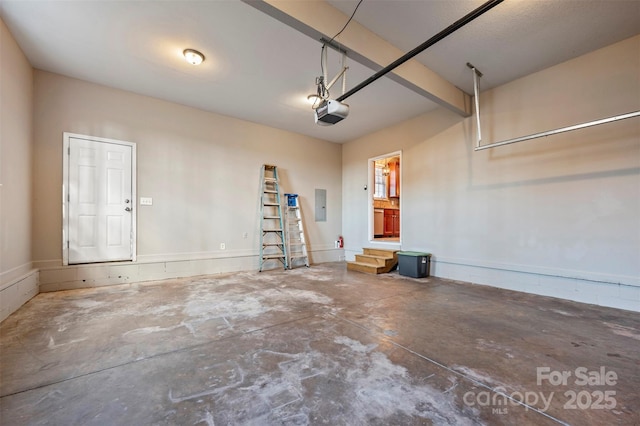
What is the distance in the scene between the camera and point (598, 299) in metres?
3.20

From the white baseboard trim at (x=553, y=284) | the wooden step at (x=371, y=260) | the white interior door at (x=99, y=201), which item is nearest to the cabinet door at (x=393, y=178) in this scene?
the wooden step at (x=371, y=260)

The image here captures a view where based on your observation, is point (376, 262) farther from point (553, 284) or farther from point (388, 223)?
point (388, 223)

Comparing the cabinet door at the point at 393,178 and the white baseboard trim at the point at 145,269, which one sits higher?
the cabinet door at the point at 393,178

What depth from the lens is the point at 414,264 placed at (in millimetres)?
4762

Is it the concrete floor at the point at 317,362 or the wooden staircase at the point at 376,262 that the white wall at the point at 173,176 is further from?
the wooden staircase at the point at 376,262

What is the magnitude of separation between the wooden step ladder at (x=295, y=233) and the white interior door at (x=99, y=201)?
9.82ft

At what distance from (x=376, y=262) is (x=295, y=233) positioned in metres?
2.00

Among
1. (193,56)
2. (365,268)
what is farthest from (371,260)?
(193,56)

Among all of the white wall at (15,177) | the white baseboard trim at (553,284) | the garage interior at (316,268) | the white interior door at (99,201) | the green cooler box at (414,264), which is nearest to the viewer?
the garage interior at (316,268)

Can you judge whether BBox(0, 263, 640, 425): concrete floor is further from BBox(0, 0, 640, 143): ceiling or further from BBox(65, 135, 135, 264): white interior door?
BBox(0, 0, 640, 143): ceiling

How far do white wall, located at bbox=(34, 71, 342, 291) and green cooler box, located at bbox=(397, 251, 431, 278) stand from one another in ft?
7.41

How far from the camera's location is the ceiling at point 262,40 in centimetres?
264

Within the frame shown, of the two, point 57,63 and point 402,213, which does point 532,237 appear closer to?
point 402,213

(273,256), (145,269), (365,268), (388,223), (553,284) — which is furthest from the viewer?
(388,223)
